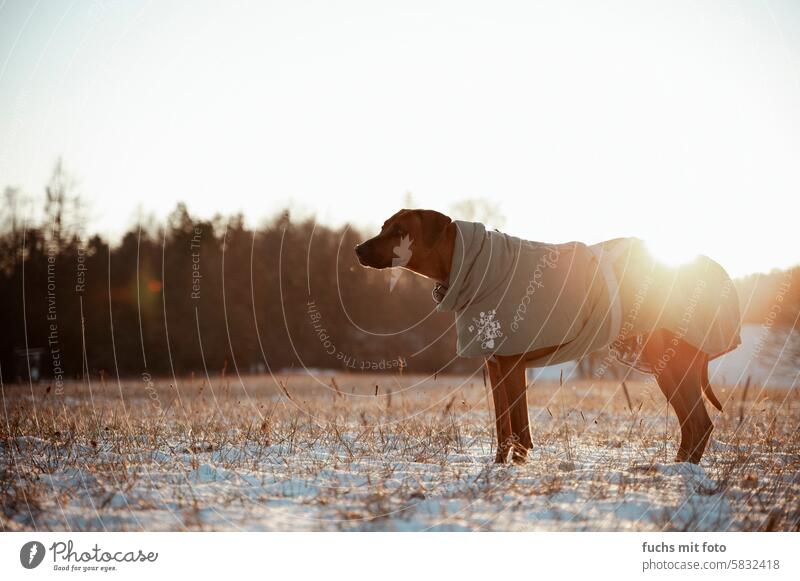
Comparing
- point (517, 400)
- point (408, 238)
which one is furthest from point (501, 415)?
point (408, 238)

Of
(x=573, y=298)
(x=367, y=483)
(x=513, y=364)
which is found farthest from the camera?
(x=573, y=298)

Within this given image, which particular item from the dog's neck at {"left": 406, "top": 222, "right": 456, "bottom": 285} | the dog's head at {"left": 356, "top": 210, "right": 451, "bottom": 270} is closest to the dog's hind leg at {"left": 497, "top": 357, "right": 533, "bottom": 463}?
the dog's neck at {"left": 406, "top": 222, "right": 456, "bottom": 285}

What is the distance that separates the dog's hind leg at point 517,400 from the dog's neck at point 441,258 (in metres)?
1.10

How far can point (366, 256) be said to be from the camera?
684 cm

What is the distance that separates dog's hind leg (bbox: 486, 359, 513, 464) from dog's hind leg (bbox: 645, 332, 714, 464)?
168 cm

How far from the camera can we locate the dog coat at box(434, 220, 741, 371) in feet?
21.4

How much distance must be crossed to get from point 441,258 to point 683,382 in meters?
2.86

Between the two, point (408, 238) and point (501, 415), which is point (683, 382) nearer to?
point (501, 415)

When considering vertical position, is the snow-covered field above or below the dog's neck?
below

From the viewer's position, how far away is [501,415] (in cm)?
657

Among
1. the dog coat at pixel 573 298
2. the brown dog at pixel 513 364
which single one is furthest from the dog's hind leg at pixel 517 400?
the dog coat at pixel 573 298

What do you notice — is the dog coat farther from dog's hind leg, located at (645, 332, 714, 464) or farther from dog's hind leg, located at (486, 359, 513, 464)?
dog's hind leg, located at (486, 359, 513, 464)

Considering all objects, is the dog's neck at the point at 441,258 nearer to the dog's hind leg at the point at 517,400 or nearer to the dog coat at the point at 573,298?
the dog coat at the point at 573,298
